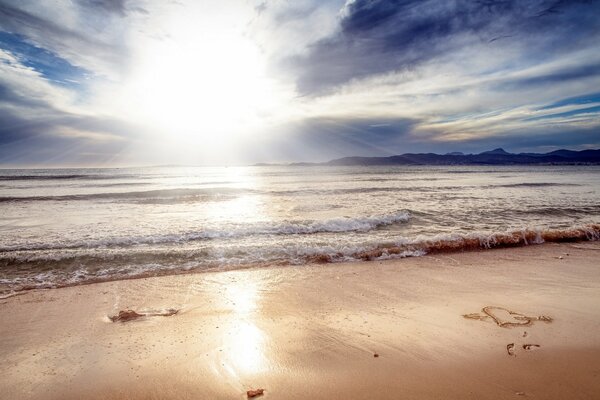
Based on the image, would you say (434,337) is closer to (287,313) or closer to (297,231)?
(287,313)

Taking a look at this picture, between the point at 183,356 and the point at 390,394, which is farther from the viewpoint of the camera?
the point at 183,356

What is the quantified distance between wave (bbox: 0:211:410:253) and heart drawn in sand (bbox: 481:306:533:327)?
619 cm

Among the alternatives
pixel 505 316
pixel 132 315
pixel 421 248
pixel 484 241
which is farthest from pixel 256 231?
pixel 505 316

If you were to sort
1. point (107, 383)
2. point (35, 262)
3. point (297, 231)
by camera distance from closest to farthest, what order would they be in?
point (107, 383), point (35, 262), point (297, 231)

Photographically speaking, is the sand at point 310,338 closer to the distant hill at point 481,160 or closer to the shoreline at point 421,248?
the shoreline at point 421,248

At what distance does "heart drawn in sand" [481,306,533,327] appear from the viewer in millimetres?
4273

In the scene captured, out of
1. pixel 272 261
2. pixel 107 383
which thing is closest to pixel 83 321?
pixel 107 383

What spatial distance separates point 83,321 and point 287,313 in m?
3.04

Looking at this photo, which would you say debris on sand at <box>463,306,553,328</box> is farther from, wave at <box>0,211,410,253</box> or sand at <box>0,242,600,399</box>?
wave at <box>0,211,410,253</box>

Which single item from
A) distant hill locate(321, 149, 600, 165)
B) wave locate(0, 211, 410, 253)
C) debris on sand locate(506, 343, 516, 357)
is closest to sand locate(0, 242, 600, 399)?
debris on sand locate(506, 343, 516, 357)

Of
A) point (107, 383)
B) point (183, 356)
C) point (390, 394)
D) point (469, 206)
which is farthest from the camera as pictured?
point (469, 206)

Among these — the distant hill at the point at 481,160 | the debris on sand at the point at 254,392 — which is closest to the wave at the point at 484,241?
the debris on sand at the point at 254,392

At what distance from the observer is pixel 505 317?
4.44 meters

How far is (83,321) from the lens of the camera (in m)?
4.62
